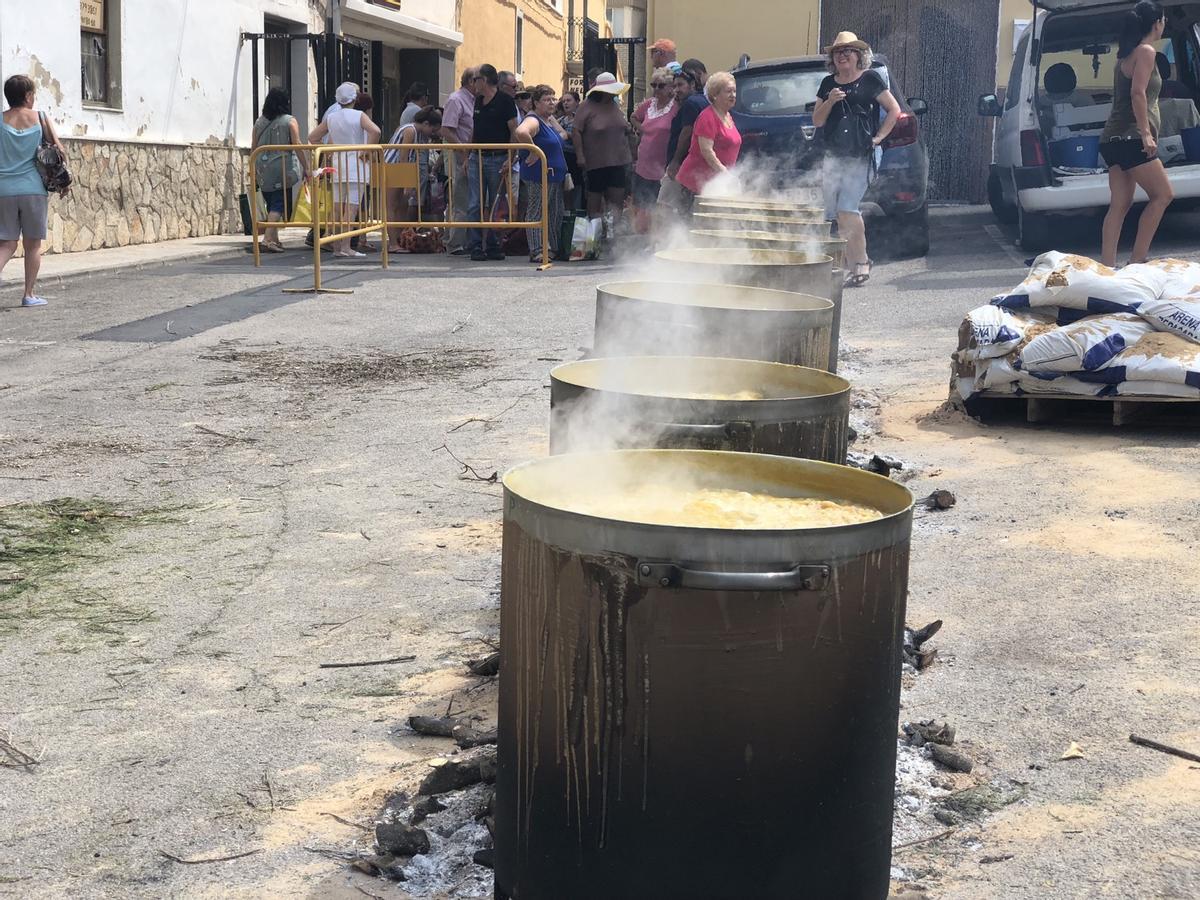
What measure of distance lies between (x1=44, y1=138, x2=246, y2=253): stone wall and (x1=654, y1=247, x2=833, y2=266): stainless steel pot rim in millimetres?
11048

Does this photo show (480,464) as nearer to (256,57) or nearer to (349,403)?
(349,403)

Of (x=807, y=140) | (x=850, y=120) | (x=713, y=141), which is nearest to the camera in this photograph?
(x=850, y=120)

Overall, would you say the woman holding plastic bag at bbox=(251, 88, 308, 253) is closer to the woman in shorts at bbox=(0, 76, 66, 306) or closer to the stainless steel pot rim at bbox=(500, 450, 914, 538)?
the woman in shorts at bbox=(0, 76, 66, 306)

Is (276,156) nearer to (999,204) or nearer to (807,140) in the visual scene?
(807,140)

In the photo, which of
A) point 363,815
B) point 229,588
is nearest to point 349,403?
point 229,588

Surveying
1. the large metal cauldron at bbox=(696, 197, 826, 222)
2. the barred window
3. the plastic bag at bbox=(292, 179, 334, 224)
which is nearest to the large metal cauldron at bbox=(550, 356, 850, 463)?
the large metal cauldron at bbox=(696, 197, 826, 222)

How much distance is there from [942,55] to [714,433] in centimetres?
2394

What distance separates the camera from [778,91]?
14008 mm

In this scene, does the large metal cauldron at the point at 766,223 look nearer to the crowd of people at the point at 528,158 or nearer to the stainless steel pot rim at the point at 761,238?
the stainless steel pot rim at the point at 761,238

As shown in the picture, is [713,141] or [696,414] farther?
[713,141]

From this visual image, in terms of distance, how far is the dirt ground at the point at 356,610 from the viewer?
2979 millimetres

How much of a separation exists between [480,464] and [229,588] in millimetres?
1832

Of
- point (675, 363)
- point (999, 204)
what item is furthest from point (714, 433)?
point (999, 204)

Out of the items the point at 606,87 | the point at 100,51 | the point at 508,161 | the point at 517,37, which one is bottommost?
the point at 508,161
